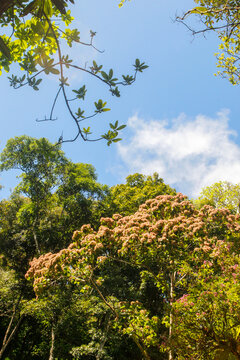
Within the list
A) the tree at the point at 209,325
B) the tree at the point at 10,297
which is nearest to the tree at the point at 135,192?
the tree at the point at 10,297

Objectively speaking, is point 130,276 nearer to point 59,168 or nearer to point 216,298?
point 59,168

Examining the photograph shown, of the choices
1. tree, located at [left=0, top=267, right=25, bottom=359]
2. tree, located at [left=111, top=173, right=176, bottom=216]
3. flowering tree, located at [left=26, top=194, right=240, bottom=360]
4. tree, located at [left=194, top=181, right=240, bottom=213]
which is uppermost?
tree, located at [left=194, top=181, right=240, bottom=213]

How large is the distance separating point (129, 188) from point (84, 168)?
4.19 meters

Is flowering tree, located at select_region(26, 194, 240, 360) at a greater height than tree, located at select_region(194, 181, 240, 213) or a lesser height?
lesser

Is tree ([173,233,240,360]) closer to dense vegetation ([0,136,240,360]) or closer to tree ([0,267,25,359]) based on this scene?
dense vegetation ([0,136,240,360])

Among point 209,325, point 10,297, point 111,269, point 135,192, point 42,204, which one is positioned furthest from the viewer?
point 135,192

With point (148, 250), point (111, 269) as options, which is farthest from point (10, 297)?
point (148, 250)

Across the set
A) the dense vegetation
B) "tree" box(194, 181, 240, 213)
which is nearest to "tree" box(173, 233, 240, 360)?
the dense vegetation

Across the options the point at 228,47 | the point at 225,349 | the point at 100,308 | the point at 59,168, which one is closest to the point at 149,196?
the point at 59,168

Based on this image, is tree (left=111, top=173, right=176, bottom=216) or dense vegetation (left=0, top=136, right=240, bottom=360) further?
tree (left=111, top=173, right=176, bottom=216)

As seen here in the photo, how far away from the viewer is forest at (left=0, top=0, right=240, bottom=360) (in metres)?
3.34

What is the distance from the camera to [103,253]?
7250 millimetres

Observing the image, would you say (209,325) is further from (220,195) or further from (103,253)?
(220,195)

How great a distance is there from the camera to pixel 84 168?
16828 millimetres
